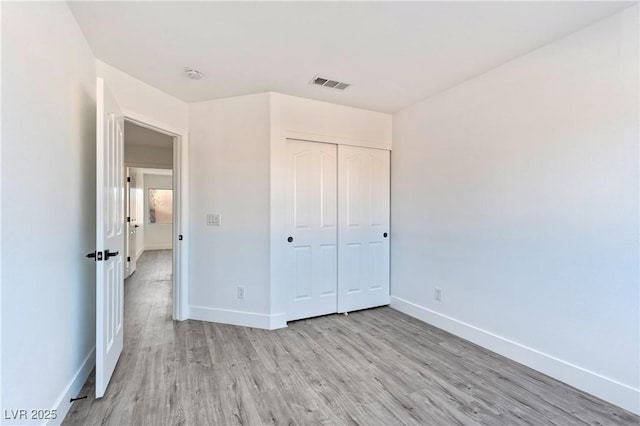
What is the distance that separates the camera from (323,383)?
7.22 feet

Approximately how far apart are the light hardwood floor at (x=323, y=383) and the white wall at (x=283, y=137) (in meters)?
0.49

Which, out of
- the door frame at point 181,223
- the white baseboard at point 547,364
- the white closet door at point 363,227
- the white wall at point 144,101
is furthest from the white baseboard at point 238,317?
the white wall at point 144,101

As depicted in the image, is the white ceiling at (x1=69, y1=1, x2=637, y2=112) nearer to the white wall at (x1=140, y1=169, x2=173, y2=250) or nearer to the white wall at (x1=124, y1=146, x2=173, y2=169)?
the white wall at (x1=124, y1=146, x2=173, y2=169)

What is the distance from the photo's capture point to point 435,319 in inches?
128

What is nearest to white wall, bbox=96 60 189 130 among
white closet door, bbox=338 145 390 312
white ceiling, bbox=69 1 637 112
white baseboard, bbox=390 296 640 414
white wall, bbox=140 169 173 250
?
white ceiling, bbox=69 1 637 112

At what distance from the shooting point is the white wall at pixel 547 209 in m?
1.93

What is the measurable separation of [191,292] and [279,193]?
1.50 metres

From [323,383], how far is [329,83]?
8.44ft

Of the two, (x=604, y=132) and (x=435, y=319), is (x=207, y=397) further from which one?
(x=604, y=132)

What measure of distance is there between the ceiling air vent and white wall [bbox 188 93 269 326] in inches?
23.2

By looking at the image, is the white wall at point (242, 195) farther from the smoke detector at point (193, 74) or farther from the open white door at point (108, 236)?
the open white door at point (108, 236)

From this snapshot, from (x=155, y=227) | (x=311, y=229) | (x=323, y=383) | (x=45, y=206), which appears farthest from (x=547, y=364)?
(x=155, y=227)

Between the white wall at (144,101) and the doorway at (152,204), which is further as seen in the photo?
the doorway at (152,204)

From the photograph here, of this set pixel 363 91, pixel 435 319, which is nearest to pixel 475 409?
pixel 435 319
